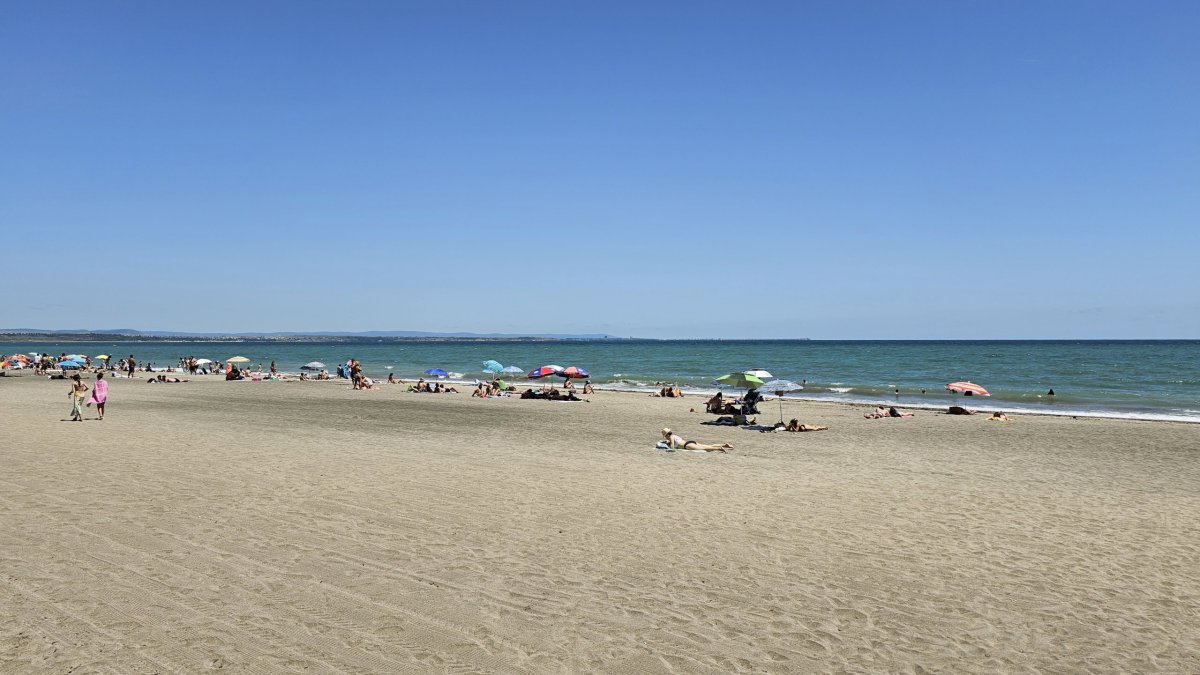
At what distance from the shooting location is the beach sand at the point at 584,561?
5504 mm

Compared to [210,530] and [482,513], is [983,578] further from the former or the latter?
[210,530]

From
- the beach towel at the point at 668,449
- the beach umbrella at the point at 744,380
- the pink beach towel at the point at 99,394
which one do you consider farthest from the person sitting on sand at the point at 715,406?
the pink beach towel at the point at 99,394

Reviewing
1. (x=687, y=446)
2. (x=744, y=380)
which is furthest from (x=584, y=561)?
(x=744, y=380)

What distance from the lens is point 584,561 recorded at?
7.69 metres

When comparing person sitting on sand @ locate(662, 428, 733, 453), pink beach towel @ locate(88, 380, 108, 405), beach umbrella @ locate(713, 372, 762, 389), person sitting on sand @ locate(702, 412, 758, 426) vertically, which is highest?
beach umbrella @ locate(713, 372, 762, 389)

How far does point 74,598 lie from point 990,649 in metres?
7.57

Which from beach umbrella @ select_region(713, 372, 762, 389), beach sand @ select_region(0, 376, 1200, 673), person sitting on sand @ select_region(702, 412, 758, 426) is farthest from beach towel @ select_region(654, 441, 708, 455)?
beach umbrella @ select_region(713, 372, 762, 389)

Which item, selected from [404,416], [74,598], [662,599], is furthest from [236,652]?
[404,416]

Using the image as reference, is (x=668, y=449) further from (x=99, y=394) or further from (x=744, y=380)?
(x=99, y=394)

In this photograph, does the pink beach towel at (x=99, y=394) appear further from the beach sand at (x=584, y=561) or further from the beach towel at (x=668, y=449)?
the beach towel at (x=668, y=449)

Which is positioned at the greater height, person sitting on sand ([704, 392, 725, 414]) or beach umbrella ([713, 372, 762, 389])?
beach umbrella ([713, 372, 762, 389])

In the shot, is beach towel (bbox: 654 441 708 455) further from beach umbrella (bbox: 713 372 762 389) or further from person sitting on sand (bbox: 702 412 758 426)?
beach umbrella (bbox: 713 372 762 389)

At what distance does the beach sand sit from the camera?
550 centimetres

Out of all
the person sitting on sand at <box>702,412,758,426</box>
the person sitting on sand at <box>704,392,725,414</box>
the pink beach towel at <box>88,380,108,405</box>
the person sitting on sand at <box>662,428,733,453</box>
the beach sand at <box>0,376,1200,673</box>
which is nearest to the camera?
the beach sand at <box>0,376,1200,673</box>
